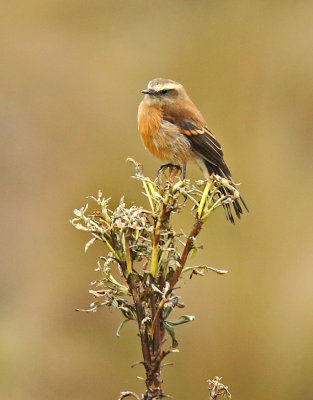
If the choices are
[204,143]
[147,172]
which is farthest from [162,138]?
[147,172]

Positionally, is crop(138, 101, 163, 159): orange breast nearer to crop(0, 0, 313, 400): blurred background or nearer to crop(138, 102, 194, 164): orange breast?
crop(138, 102, 194, 164): orange breast

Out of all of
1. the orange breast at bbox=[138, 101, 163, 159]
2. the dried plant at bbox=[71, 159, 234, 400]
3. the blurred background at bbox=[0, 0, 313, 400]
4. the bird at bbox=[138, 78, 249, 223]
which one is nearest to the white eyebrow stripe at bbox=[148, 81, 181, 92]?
the bird at bbox=[138, 78, 249, 223]

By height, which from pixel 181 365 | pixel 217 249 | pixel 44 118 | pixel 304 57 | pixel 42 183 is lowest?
pixel 181 365

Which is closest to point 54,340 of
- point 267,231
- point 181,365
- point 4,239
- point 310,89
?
point 181,365

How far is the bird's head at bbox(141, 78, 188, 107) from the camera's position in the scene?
4156 millimetres

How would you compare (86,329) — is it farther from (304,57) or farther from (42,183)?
(304,57)

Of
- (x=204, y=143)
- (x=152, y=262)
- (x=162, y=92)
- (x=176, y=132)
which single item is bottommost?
(x=152, y=262)

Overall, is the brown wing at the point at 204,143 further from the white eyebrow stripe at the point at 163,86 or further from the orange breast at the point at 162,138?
the white eyebrow stripe at the point at 163,86

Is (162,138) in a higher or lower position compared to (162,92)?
lower

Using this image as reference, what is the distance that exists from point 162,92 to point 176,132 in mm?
375

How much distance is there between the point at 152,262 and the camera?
138 centimetres

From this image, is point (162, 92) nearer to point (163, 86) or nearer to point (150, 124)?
point (163, 86)

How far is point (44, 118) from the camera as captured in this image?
6.84m

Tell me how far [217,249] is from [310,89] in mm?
2011
